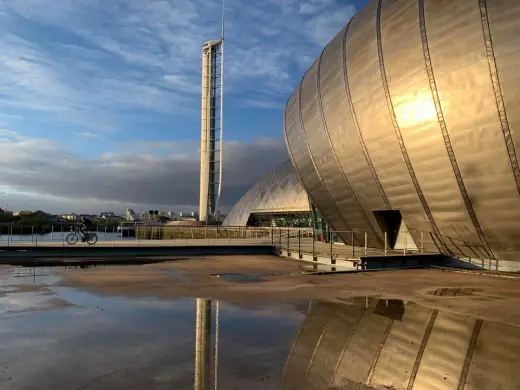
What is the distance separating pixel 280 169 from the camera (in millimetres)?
62594

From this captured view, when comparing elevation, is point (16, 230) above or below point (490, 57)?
below

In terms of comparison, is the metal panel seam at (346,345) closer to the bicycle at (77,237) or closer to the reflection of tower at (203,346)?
the reflection of tower at (203,346)

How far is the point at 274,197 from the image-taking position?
58.9 meters

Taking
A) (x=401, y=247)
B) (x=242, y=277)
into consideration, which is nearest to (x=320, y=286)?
(x=242, y=277)

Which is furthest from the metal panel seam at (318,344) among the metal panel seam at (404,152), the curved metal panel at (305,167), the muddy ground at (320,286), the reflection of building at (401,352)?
the curved metal panel at (305,167)

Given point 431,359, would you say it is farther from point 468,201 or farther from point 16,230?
point 16,230

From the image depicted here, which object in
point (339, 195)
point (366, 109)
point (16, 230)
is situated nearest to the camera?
point (366, 109)

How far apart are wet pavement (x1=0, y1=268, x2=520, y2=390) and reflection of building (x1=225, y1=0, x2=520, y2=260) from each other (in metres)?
8.63

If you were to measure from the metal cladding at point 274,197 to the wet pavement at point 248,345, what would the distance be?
145 ft

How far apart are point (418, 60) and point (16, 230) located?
26252 mm

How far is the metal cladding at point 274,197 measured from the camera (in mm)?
55566

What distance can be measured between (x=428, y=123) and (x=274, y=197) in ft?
137

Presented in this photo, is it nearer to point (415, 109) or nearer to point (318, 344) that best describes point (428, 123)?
point (415, 109)

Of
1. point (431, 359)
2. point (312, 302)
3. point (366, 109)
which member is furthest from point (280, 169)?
point (431, 359)
